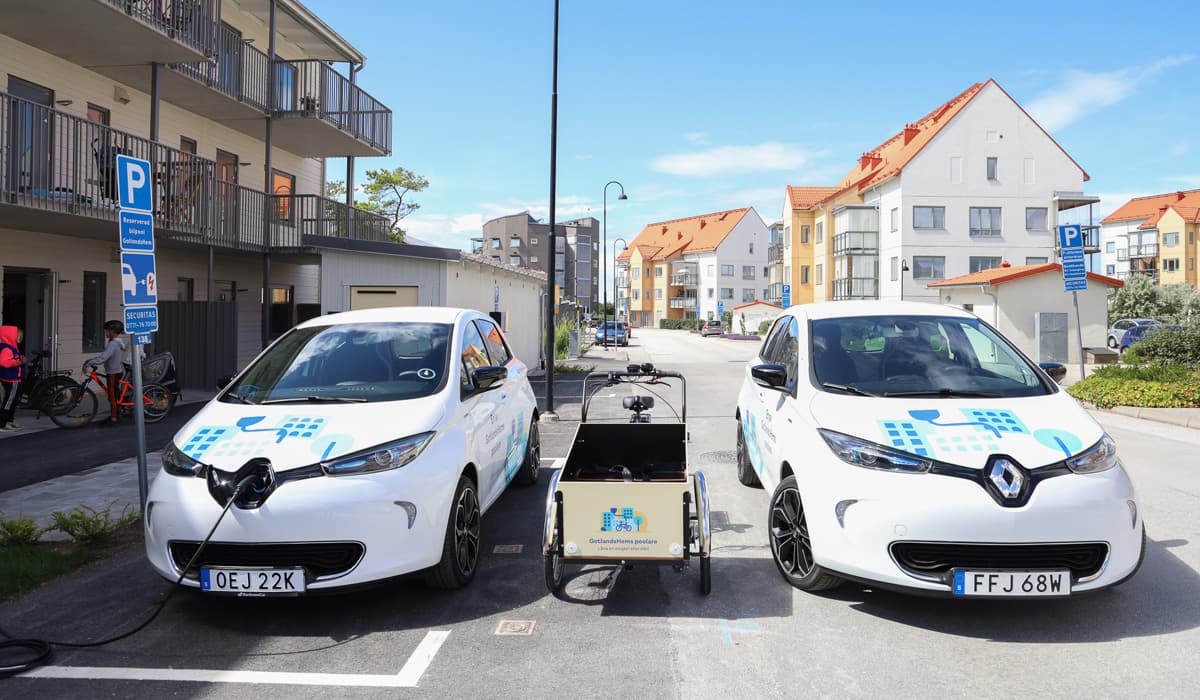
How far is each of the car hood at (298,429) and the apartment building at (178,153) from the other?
8.37 m

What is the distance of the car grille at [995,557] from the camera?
3.97 m

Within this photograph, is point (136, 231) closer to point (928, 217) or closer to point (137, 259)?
point (137, 259)

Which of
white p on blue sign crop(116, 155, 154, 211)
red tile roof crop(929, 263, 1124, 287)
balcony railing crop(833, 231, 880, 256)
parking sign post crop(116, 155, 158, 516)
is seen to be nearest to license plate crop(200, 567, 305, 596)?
parking sign post crop(116, 155, 158, 516)

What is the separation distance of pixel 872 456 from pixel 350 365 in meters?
3.43

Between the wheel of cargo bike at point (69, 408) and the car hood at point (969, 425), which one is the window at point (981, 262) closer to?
the wheel of cargo bike at point (69, 408)

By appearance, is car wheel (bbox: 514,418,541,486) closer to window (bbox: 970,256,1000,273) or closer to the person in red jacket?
the person in red jacket

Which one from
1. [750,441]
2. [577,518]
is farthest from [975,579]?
[750,441]

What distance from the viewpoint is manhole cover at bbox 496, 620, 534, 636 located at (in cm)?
425

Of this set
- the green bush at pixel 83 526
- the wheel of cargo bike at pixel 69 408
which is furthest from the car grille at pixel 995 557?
the wheel of cargo bike at pixel 69 408

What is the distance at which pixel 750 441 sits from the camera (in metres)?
7.02

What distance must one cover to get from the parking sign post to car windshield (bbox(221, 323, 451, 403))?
3.95ft

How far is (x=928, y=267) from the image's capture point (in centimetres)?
4759

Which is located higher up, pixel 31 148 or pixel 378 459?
pixel 31 148

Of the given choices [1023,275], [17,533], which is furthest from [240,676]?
[1023,275]
